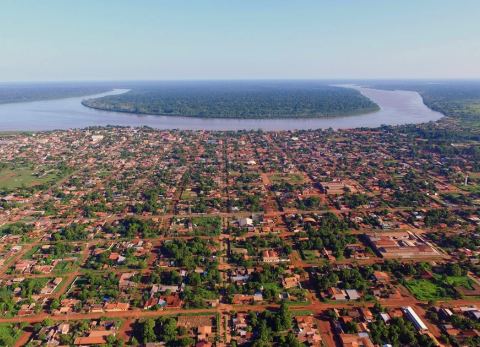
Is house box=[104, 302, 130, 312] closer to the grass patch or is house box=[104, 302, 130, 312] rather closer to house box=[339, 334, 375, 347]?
→ house box=[339, 334, 375, 347]

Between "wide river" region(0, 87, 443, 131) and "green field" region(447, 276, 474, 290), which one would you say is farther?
"wide river" region(0, 87, 443, 131)

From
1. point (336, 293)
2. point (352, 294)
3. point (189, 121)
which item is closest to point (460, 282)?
point (352, 294)

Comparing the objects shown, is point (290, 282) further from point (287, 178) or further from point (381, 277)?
point (287, 178)

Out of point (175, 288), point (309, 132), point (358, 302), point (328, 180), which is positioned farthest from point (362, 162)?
point (175, 288)

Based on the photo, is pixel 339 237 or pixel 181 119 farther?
pixel 181 119

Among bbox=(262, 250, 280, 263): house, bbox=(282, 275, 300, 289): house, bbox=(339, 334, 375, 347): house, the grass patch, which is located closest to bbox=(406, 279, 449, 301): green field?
bbox=(339, 334, 375, 347): house

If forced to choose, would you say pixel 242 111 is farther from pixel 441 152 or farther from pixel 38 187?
pixel 38 187
